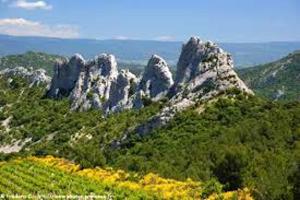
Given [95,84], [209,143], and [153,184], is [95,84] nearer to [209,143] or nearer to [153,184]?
[209,143]

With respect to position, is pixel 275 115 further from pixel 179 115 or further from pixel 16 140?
pixel 16 140

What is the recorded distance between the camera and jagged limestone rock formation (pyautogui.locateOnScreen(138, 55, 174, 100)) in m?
147

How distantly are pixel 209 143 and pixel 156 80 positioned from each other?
200 ft

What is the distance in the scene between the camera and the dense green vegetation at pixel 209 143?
5938 centimetres

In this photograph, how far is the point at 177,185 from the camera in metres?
60.6

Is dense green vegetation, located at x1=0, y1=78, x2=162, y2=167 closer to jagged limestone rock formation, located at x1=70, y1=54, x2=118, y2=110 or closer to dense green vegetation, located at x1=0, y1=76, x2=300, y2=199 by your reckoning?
dense green vegetation, located at x1=0, y1=76, x2=300, y2=199

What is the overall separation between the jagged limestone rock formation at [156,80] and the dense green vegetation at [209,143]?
9.70m

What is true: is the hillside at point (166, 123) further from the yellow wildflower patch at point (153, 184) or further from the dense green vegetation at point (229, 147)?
the yellow wildflower patch at point (153, 184)

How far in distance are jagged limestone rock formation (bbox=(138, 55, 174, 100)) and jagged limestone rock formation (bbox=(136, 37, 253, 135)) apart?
20.2 ft

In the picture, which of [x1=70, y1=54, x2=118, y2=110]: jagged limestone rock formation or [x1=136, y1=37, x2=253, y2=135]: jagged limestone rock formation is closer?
[x1=136, y1=37, x2=253, y2=135]: jagged limestone rock formation

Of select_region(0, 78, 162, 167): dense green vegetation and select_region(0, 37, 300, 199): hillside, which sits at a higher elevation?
select_region(0, 37, 300, 199): hillside

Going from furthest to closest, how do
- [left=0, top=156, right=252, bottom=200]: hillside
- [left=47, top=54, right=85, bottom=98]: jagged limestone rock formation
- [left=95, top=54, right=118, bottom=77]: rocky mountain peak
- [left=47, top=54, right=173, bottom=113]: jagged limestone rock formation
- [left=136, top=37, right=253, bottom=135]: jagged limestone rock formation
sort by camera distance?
[left=47, top=54, right=85, bottom=98]: jagged limestone rock formation, [left=95, top=54, right=118, bottom=77]: rocky mountain peak, [left=47, top=54, right=173, bottom=113]: jagged limestone rock formation, [left=136, top=37, right=253, bottom=135]: jagged limestone rock formation, [left=0, top=156, right=252, bottom=200]: hillside

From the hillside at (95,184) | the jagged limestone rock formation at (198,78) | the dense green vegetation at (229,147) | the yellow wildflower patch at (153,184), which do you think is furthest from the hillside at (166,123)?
the hillside at (95,184)

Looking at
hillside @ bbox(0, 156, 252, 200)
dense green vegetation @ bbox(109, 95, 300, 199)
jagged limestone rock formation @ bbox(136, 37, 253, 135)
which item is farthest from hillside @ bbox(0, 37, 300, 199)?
hillside @ bbox(0, 156, 252, 200)
